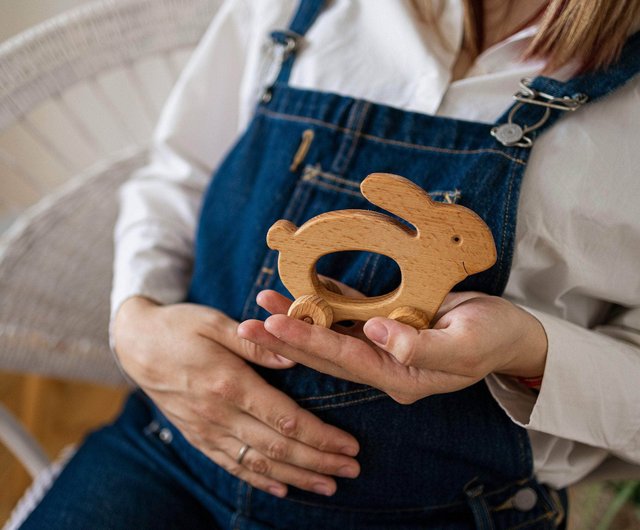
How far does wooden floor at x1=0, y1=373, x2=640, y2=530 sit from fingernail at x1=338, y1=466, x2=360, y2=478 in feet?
2.67

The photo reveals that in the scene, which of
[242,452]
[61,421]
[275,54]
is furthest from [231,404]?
[61,421]

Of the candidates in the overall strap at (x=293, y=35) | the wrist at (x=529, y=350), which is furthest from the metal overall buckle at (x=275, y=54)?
the wrist at (x=529, y=350)

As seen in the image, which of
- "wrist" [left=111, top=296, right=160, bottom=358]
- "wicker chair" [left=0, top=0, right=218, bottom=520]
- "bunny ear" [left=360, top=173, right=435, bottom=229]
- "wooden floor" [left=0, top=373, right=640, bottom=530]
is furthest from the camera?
"wooden floor" [left=0, top=373, right=640, bottom=530]

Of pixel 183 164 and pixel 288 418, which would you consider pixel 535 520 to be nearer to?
pixel 288 418

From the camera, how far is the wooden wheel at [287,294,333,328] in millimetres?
405

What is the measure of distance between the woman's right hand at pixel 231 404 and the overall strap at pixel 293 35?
0.87 feet

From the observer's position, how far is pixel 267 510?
21.9 inches

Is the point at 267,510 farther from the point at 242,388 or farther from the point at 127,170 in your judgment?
the point at 127,170

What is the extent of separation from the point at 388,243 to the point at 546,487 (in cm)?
38

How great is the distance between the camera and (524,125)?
47cm

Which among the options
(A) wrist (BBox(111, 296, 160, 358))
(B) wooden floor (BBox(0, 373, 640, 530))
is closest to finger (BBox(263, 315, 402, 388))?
(A) wrist (BBox(111, 296, 160, 358))

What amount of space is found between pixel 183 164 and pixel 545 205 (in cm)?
44

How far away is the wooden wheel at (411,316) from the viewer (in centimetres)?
40

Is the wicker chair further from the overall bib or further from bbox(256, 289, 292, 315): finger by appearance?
bbox(256, 289, 292, 315): finger
